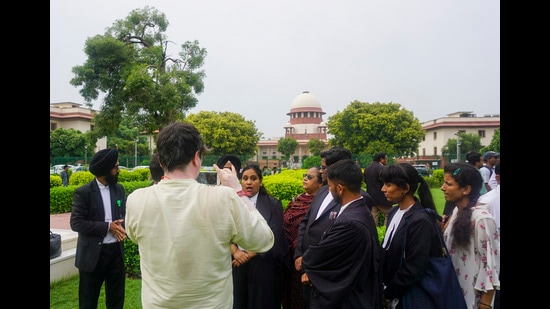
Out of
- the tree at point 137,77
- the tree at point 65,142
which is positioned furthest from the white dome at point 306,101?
the tree at point 137,77

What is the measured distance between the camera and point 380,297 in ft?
7.50

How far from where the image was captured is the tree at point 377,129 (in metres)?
31.8

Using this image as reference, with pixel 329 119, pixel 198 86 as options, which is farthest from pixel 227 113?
pixel 198 86

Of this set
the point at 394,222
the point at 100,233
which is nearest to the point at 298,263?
the point at 394,222

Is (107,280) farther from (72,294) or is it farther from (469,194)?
(469,194)

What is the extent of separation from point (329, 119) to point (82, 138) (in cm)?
2316

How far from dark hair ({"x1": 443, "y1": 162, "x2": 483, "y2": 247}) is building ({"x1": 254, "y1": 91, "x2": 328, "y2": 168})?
52549 millimetres

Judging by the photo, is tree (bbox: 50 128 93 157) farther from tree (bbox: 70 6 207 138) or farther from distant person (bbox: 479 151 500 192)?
distant person (bbox: 479 151 500 192)

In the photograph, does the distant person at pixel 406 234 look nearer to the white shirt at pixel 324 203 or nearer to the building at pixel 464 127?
the white shirt at pixel 324 203

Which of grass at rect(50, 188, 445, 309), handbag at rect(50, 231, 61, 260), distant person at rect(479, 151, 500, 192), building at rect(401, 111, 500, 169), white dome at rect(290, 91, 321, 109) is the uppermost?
white dome at rect(290, 91, 321, 109)

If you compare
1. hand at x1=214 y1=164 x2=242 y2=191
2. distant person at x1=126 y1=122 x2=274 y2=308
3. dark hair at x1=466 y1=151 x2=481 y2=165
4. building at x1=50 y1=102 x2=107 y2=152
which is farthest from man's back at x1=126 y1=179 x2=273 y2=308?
building at x1=50 y1=102 x2=107 y2=152

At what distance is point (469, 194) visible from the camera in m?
2.64

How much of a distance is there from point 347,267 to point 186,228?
40.4 inches

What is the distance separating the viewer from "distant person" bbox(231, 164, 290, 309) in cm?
293
